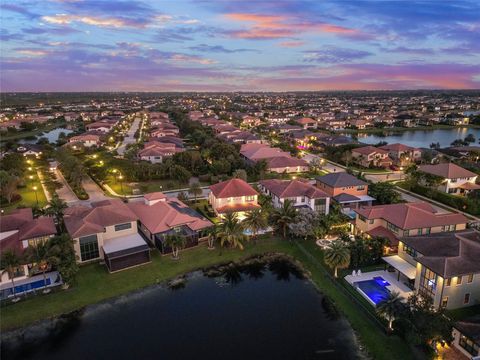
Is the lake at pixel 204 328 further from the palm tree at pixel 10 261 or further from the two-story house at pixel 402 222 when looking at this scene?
the two-story house at pixel 402 222

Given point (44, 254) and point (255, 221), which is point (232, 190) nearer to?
point (255, 221)

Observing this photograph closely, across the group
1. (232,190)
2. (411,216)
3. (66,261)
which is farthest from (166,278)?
(411,216)

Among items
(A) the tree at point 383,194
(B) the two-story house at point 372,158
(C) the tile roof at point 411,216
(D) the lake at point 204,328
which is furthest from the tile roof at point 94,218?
(B) the two-story house at point 372,158

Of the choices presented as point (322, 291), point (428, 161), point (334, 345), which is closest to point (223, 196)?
point (322, 291)

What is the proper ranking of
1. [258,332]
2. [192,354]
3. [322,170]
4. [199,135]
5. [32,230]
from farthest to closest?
[199,135], [322,170], [32,230], [258,332], [192,354]

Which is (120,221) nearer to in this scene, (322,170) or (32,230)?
(32,230)

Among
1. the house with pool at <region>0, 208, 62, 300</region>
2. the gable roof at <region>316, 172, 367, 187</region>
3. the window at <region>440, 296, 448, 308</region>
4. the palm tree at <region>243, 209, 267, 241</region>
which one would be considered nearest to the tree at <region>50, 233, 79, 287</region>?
the house with pool at <region>0, 208, 62, 300</region>

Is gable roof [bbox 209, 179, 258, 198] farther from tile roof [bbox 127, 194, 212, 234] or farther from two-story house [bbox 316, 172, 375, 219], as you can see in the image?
two-story house [bbox 316, 172, 375, 219]
